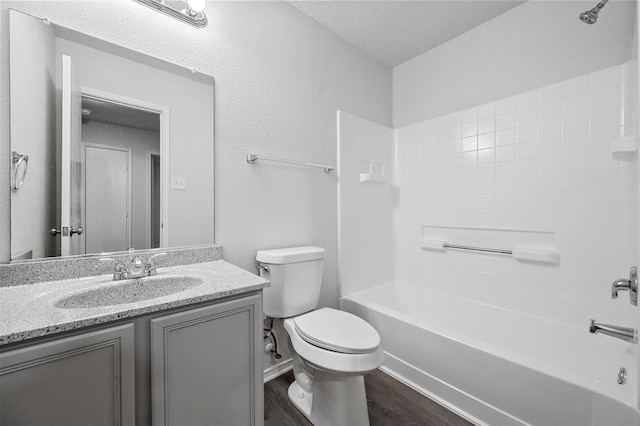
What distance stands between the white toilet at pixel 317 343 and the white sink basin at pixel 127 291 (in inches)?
19.0

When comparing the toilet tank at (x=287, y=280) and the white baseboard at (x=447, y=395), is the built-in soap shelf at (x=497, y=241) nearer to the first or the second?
the white baseboard at (x=447, y=395)

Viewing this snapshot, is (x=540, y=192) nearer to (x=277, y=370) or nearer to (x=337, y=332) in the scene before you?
(x=337, y=332)

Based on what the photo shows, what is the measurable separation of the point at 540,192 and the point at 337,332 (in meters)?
1.56

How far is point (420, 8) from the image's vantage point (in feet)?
5.86

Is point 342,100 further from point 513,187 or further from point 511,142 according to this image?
point 513,187

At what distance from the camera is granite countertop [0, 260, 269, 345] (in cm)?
66

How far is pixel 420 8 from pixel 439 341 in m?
2.11

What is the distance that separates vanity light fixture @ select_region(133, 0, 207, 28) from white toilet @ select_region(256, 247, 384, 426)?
3.93 ft

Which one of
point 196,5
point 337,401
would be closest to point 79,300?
point 337,401

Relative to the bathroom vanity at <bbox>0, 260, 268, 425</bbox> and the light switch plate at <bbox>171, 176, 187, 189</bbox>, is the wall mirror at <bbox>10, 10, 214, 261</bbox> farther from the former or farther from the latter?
the bathroom vanity at <bbox>0, 260, 268, 425</bbox>

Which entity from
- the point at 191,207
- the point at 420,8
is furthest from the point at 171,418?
the point at 420,8

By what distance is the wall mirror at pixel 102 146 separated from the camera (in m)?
1.00

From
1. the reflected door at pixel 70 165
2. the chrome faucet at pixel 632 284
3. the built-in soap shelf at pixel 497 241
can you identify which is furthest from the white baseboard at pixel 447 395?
the reflected door at pixel 70 165

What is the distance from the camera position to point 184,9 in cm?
127
